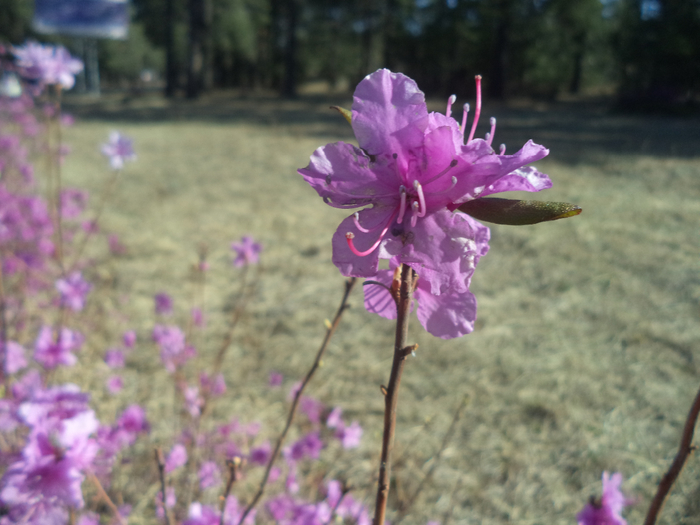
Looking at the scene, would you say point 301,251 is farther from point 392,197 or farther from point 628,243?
point 392,197

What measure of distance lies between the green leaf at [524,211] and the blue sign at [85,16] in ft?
78.4

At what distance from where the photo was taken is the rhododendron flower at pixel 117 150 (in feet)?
7.68

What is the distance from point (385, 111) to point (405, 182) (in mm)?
87

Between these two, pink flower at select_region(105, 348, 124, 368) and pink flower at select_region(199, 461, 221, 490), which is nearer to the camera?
pink flower at select_region(199, 461, 221, 490)

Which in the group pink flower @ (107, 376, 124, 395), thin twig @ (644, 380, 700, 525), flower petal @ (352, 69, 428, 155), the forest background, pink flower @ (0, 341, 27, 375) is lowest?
pink flower @ (107, 376, 124, 395)

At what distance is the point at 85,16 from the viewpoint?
2025 cm

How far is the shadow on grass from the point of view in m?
6.91

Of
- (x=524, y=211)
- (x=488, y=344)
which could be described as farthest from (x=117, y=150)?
(x=524, y=211)

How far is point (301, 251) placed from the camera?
3812mm

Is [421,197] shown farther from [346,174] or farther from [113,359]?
[113,359]

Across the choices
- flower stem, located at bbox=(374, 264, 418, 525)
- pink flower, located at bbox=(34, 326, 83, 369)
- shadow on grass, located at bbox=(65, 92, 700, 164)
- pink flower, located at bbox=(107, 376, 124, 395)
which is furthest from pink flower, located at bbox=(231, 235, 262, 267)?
shadow on grass, located at bbox=(65, 92, 700, 164)

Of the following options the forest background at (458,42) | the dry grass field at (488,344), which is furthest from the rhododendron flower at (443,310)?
the forest background at (458,42)

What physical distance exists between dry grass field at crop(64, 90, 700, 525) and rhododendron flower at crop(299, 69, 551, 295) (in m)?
0.84

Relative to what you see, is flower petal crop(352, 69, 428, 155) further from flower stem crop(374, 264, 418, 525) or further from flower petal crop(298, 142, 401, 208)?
flower stem crop(374, 264, 418, 525)
